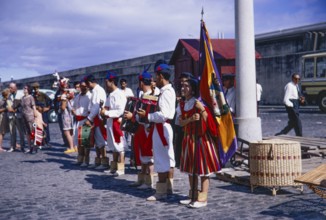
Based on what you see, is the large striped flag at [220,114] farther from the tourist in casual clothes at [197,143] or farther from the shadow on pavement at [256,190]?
the shadow on pavement at [256,190]

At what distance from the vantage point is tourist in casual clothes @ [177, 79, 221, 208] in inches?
196

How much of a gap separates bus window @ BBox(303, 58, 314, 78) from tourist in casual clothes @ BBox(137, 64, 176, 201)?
18.0m

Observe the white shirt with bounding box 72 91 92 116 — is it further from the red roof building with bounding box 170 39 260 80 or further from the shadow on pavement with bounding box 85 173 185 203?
the red roof building with bounding box 170 39 260 80

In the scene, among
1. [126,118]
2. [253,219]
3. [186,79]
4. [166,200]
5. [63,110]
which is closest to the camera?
[253,219]

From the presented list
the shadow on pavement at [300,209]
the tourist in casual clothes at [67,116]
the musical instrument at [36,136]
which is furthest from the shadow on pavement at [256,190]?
the musical instrument at [36,136]

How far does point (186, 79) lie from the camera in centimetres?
516

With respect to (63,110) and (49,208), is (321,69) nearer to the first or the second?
(63,110)

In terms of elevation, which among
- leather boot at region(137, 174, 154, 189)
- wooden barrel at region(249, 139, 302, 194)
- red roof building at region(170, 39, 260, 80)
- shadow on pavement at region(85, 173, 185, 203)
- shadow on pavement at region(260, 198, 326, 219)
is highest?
red roof building at region(170, 39, 260, 80)

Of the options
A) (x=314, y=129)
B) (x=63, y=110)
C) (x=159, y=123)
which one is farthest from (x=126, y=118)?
(x=314, y=129)

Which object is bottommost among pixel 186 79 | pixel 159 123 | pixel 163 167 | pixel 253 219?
Answer: pixel 253 219

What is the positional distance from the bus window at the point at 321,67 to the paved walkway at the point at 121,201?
16.2 meters

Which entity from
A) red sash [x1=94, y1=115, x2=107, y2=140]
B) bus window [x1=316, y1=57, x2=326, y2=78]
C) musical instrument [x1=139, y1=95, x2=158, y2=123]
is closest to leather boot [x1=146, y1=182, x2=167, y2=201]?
musical instrument [x1=139, y1=95, x2=158, y2=123]

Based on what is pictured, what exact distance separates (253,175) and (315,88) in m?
17.1

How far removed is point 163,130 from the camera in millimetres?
5609
